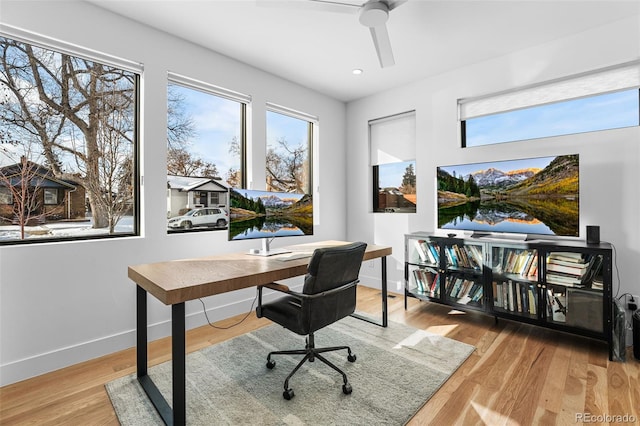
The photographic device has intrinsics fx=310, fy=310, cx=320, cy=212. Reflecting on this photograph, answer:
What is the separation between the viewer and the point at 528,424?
161cm

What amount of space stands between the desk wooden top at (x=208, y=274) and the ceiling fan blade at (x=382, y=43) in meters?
1.73

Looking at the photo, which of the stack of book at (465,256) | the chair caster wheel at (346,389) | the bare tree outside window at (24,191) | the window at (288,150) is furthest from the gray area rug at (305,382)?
the window at (288,150)

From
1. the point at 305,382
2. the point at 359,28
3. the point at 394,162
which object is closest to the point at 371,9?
the point at 359,28

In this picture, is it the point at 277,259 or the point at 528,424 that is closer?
the point at 528,424

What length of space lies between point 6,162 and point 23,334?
3.80 ft

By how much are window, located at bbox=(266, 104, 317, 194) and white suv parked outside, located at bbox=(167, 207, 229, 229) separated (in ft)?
2.20

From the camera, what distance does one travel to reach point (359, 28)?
2625mm

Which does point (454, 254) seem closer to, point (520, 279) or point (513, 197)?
point (520, 279)

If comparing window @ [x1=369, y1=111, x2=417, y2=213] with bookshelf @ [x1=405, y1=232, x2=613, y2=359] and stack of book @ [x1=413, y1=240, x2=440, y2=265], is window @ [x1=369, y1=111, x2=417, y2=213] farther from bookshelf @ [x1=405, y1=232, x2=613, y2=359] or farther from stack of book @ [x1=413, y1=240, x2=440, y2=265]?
bookshelf @ [x1=405, y1=232, x2=613, y2=359]

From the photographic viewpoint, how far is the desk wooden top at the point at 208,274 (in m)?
1.51

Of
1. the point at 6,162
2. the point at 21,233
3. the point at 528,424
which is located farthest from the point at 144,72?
the point at 528,424

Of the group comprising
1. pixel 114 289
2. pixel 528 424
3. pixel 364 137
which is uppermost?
pixel 364 137

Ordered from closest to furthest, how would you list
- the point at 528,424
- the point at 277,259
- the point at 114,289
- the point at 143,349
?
1. the point at 528,424
2. the point at 143,349
3. the point at 277,259
4. the point at 114,289

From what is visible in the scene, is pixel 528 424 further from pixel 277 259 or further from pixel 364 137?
pixel 364 137
